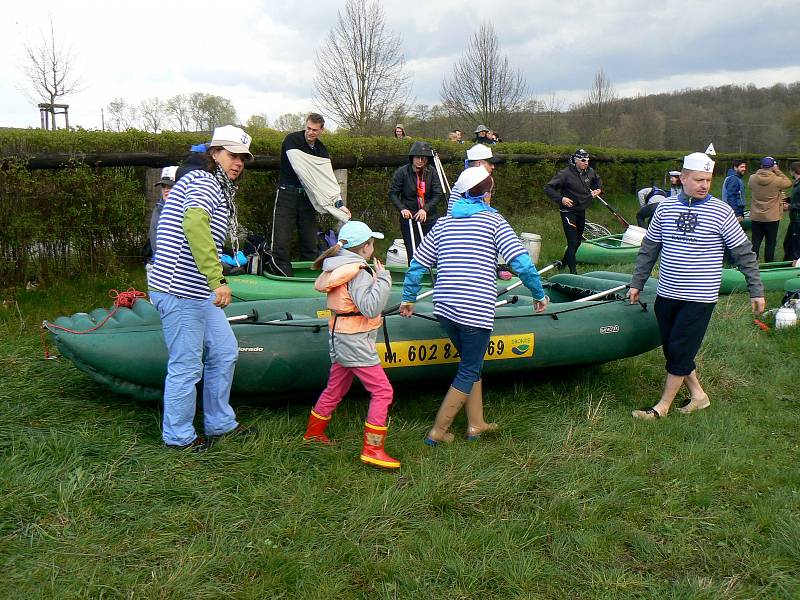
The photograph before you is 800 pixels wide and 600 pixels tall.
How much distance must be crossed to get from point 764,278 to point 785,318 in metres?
1.99

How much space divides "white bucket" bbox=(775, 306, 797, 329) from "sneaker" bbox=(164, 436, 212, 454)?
5.82 m

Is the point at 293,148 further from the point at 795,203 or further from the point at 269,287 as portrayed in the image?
the point at 795,203

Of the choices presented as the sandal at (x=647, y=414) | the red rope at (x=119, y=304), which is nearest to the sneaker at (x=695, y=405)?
the sandal at (x=647, y=414)

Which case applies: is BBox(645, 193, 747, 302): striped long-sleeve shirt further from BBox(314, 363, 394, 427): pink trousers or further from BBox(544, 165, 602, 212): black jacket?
BBox(544, 165, 602, 212): black jacket

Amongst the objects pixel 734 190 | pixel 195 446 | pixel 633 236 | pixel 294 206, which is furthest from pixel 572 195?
pixel 195 446

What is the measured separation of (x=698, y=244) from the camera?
15.4 ft

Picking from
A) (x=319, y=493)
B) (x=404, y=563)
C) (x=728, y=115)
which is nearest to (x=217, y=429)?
(x=319, y=493)

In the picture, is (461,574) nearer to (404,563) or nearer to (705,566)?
(404,563)

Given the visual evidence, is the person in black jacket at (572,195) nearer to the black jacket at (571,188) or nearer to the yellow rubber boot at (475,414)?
Answer: the black jacket at (571,188)

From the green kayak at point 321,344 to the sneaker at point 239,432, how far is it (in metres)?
0.29

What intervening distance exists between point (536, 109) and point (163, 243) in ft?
74.7

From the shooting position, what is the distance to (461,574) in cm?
306

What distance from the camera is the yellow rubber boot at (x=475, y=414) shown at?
14.4 feet

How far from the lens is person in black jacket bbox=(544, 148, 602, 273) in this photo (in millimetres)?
9234
